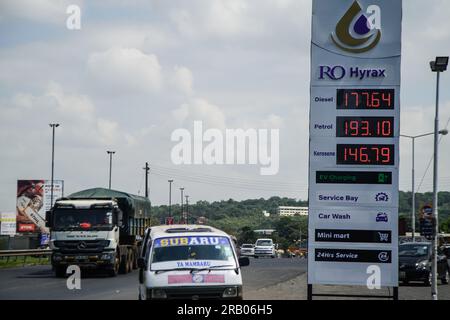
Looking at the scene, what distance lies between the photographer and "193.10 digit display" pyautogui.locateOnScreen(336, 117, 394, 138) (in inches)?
683

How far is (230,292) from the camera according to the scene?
1543 cm

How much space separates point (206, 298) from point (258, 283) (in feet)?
48.5

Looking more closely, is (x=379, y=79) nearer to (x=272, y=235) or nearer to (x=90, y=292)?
(x=90, y=292)

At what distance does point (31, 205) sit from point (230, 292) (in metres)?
70.4

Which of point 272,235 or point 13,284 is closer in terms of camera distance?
point 13,284

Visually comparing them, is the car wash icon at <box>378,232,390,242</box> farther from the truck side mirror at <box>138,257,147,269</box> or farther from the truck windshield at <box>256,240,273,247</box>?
the truck windshield at <box>256,240,273,247</box>

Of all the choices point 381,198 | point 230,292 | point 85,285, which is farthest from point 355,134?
point 85,285

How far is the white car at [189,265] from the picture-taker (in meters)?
15.3

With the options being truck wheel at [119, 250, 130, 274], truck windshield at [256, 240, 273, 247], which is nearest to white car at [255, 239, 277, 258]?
truck windshield at [256, 240, 273, 247]

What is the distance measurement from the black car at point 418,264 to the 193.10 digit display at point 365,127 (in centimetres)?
1328

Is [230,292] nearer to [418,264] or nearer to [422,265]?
[418,264]

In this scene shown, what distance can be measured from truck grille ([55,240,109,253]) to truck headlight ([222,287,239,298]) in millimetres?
17114

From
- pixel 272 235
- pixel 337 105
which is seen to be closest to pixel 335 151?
pixel 337 105
